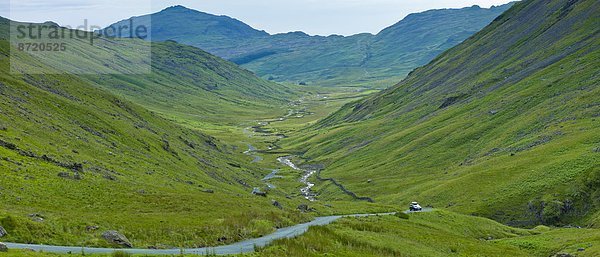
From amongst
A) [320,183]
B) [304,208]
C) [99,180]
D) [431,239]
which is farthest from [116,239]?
[320,183]

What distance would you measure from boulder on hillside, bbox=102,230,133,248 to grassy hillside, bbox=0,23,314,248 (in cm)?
105

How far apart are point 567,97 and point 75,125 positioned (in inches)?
5470

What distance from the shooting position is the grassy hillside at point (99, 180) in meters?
50.9

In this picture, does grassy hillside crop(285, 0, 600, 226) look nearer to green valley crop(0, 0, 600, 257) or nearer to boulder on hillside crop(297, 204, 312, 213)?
green valley crop(0, 0, 600, 257)

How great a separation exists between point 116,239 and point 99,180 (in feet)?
123

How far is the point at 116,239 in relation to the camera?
4641cm

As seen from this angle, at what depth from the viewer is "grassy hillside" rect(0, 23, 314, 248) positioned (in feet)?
167

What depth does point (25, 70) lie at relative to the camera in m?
156

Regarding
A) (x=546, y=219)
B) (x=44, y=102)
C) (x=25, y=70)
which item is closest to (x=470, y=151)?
(x=546, y=219)

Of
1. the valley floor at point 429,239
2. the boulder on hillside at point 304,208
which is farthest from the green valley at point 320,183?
the boulder on hillside at point 304,208

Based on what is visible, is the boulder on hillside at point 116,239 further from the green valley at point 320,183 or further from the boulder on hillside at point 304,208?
the boulder on hillside at point 304,208

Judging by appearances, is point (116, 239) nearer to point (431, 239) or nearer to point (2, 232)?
point (2, 232)

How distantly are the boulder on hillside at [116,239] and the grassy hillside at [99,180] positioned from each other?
3.46ft

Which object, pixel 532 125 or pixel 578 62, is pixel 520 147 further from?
pixel 578 62
